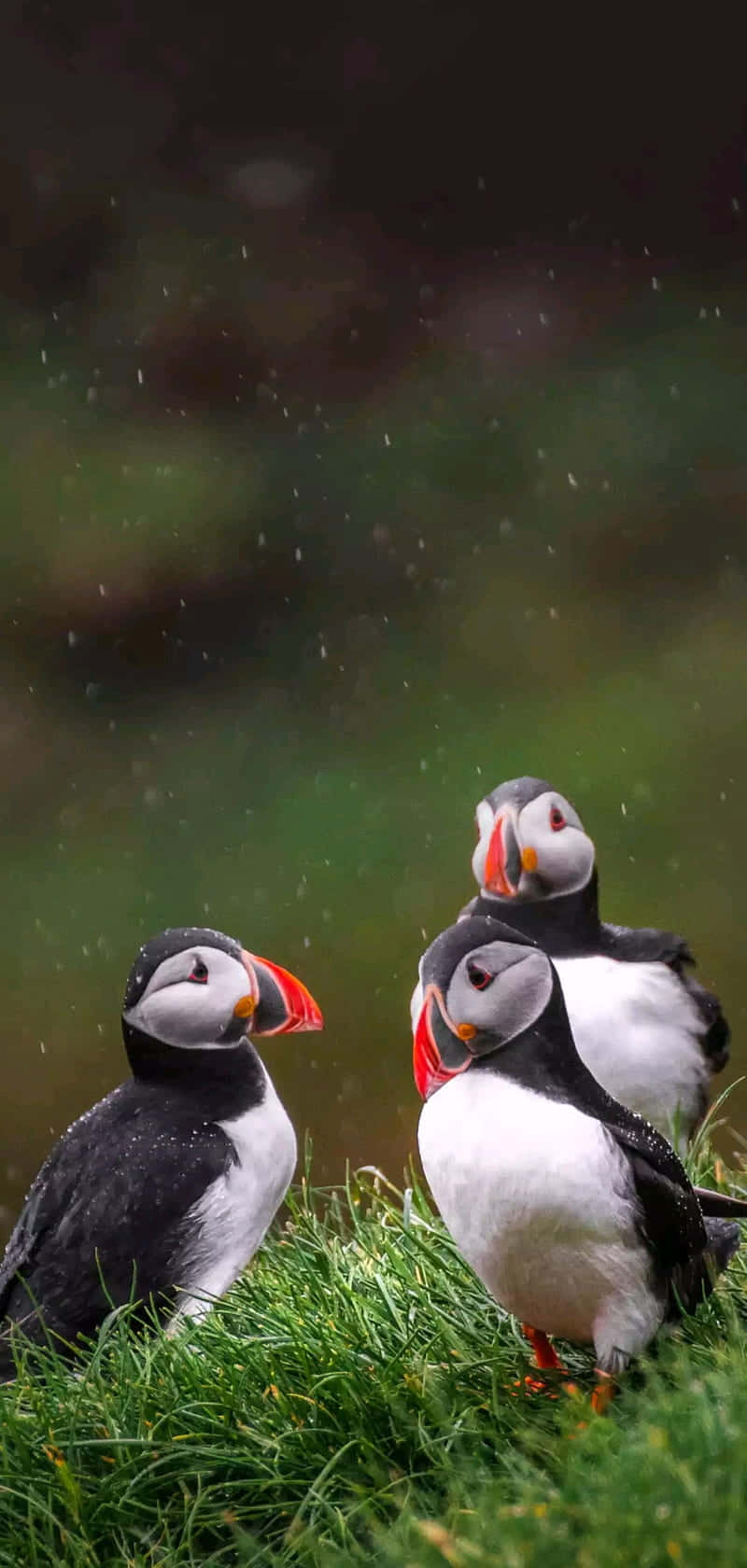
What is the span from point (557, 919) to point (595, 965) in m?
0.10

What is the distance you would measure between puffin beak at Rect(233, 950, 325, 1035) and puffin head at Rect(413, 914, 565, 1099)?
1.55 feet

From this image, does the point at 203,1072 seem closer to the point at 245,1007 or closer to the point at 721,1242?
the point at 245,1007

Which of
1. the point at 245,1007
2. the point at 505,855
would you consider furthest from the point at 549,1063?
the point at 505,855

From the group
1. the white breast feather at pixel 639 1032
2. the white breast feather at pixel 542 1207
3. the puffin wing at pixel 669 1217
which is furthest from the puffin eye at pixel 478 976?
the white breast feather at pixel 639 1032

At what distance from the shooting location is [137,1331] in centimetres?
229

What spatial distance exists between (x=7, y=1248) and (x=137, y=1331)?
277 millimetres

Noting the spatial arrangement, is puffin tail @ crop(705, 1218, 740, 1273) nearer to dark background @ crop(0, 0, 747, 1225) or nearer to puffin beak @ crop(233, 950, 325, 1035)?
puffin beak @ crop(233, 950, 325, 1035)

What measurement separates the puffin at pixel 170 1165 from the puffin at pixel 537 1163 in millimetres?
471

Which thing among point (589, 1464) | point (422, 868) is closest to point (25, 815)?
point (422, 868)

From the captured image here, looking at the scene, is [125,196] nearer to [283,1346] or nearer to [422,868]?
[422,868]

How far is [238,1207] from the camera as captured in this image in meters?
2.35

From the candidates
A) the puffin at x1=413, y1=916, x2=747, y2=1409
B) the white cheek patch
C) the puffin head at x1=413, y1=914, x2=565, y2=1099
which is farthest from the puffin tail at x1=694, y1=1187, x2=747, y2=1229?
the white cheek patch

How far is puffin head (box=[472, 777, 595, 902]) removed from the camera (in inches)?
115

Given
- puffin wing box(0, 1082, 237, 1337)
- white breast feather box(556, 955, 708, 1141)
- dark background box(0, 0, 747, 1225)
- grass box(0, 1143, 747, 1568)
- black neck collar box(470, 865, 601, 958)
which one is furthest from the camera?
dark background box(0, 0, 747, 1225)
